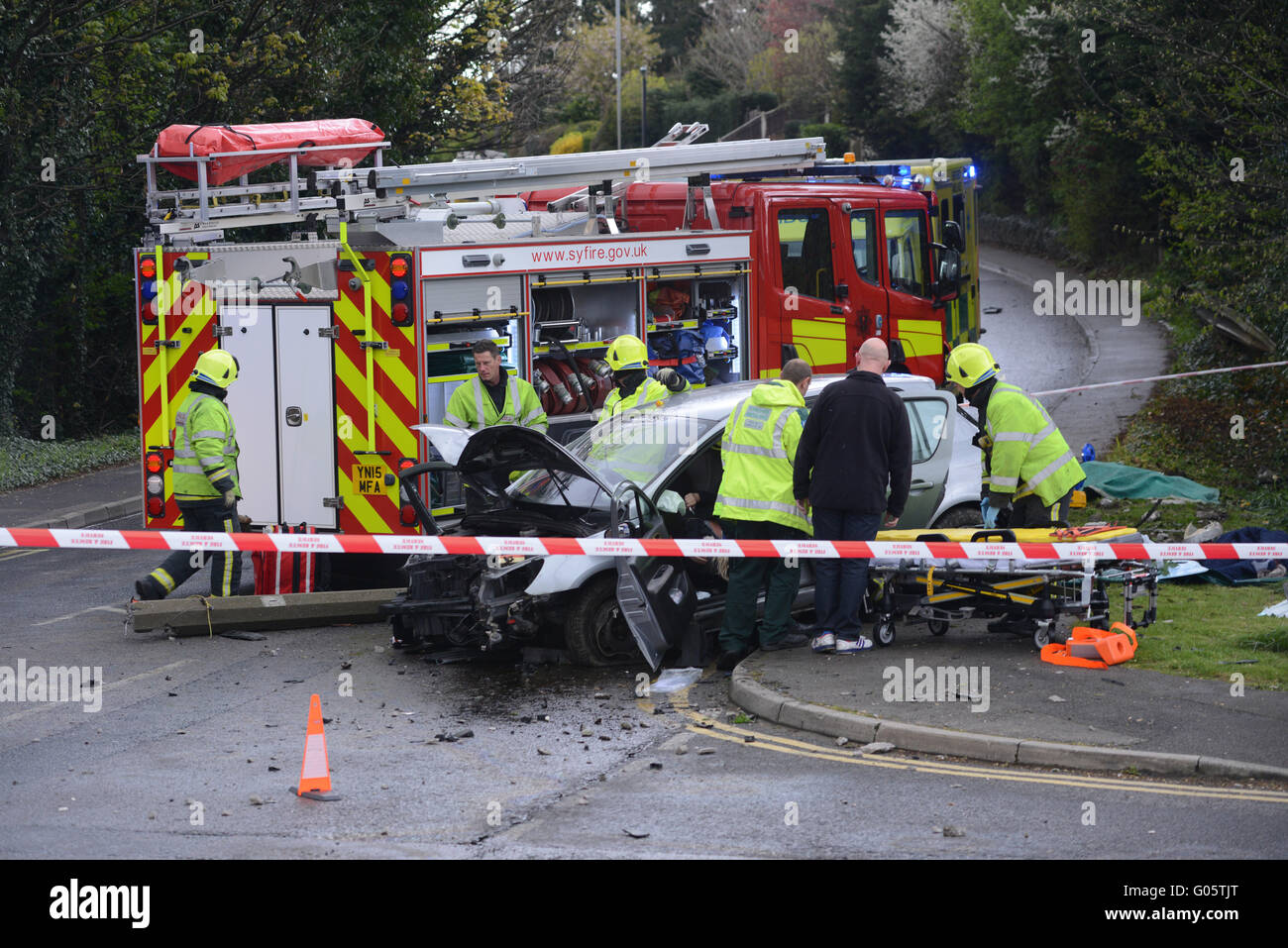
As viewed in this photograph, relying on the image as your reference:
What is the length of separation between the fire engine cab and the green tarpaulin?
1968mm

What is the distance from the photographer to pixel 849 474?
9.05m

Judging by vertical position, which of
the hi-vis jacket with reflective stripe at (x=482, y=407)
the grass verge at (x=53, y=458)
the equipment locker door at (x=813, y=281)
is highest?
the equipment locker door at (x=813, y=281)

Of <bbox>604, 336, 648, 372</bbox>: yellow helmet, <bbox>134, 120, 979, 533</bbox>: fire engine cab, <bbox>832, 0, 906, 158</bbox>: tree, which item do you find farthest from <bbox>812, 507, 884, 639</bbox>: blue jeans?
<bbox>832, 0, 906, 158</bbox>: tree

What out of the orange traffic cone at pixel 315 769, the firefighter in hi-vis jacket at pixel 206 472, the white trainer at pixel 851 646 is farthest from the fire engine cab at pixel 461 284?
the orange traffic cone at pixel 315 769

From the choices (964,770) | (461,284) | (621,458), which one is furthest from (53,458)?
(964,770)

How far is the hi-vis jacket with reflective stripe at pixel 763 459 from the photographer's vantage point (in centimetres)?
919

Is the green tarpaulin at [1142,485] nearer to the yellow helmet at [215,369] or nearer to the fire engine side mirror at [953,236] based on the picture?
the fire engine side mirror at [953,236]

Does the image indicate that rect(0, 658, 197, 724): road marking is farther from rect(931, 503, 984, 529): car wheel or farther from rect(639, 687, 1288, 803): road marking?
rect(931, 503, 984, 529): car wheel

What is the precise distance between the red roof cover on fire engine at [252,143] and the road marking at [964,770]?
6626mm

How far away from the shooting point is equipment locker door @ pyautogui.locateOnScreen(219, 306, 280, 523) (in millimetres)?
11281

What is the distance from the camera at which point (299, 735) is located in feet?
26.1

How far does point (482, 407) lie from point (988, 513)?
145 inches

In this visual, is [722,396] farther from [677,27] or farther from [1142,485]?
[677,27]
